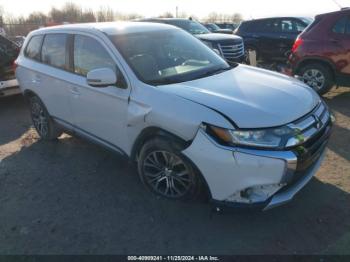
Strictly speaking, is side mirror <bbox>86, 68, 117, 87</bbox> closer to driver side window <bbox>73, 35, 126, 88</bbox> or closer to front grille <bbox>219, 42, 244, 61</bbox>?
driver side window <bbox>73, 35, 126, 88</bbox>

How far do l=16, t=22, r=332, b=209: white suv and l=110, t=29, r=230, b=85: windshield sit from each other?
0.01 m

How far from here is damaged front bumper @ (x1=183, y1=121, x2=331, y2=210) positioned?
2.76m

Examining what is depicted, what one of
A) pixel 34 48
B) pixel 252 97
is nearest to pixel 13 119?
pixel 34 48

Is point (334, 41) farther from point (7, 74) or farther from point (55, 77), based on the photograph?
point (7, 74)

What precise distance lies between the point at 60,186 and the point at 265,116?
8.62 ft

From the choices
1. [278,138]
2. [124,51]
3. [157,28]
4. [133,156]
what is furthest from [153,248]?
[157,28]

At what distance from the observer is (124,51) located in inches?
146

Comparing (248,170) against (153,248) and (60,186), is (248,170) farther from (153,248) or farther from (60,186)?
(60,186)

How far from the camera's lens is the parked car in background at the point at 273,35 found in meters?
11.5

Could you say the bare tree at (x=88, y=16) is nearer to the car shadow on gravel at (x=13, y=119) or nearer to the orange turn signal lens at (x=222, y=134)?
the car shadow on gravel at (x=13, y=119)

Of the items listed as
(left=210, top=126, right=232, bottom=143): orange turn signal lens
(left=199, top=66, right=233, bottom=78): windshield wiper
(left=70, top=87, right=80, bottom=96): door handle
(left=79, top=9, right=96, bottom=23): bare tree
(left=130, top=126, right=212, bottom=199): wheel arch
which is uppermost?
(left=199, top=66, right=233, bottom=78): windshield wiper

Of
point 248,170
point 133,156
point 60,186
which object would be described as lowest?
point 60,186

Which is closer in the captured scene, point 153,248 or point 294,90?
point 153,248

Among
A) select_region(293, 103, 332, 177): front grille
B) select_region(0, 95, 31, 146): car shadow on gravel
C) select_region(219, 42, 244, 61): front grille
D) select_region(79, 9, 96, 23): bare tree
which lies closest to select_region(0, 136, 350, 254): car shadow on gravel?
select_region(293, 103, 332, 177): front grille
